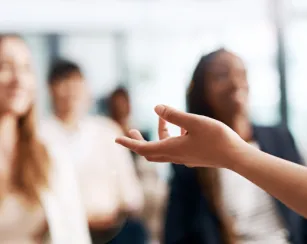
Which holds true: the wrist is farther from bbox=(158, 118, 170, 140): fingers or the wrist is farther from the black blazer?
the black blazer

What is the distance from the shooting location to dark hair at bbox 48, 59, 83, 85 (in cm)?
171

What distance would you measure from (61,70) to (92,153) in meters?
0.36

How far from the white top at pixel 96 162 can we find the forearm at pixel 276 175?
1.06m

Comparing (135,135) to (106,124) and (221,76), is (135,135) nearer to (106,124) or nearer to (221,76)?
(221,76)

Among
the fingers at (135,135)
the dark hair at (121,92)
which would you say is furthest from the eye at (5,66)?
the fingers at (135,135)

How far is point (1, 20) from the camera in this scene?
5.51ft

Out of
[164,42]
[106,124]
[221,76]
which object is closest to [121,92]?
[106,124]

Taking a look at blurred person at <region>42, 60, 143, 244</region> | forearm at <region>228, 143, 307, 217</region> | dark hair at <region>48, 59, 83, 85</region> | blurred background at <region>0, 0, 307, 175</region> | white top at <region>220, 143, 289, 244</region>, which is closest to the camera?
forearm at <region>228, 143, 307, 217</region>

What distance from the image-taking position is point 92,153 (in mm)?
1611

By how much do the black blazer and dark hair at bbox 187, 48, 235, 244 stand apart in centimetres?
2

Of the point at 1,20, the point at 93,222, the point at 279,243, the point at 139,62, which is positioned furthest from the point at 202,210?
the point at 1,20

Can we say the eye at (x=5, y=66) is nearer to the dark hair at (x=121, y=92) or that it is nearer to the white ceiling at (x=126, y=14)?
the white ceiling at (x=126, y=14)

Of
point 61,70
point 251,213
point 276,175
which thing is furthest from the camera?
point 61,70

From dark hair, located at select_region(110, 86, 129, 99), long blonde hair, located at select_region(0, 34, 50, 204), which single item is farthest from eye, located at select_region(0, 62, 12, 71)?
dark hair, located at select_region(110, 86, 129, 99)
